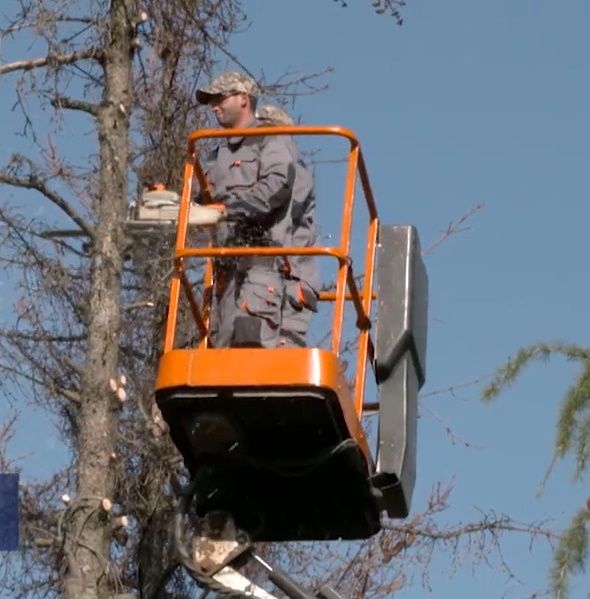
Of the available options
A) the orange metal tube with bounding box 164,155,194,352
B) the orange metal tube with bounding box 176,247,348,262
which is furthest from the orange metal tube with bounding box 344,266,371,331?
the orange metal tube with bounding box 164,155,194,352

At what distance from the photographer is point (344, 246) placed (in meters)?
9.68

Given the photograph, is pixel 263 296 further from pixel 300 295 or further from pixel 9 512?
pixel 9 512

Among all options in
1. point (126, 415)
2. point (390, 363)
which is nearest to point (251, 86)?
point (390, 363)

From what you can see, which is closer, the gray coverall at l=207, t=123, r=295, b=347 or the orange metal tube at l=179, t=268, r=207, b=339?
the gray coverall at l=207, t=123, r=295, b=347

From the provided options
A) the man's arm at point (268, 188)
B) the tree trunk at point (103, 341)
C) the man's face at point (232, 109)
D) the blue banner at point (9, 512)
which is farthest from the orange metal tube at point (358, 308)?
the blue banner at point (9, 512)

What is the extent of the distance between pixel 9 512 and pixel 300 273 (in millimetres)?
2262

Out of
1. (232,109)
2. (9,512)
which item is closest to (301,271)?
(232,109)

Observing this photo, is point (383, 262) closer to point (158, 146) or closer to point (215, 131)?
point (215, 131)

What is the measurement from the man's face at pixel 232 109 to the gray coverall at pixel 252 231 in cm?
14

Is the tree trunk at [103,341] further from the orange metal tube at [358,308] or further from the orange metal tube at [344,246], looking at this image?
the orange metal tube at [344,246]

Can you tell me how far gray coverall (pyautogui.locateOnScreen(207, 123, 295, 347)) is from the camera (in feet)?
32.1

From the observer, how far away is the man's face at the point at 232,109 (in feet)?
33.9

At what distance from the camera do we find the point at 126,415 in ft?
42.0

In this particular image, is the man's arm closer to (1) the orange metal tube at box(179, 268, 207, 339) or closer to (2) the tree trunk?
(1) the orange metal tube at box(179, 268, 207, 339)
